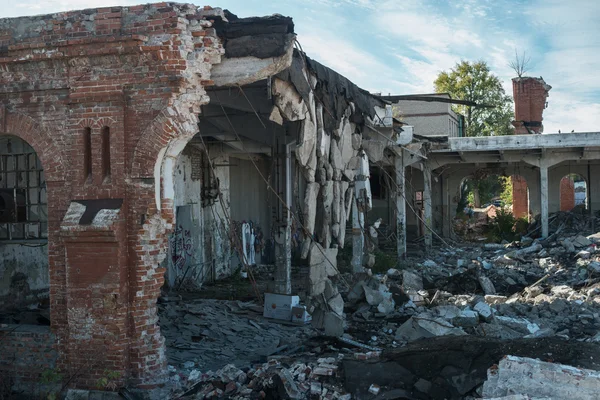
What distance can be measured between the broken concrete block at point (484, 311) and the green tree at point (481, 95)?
3495cm

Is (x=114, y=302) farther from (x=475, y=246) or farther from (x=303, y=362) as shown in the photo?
(x=475, y=246)

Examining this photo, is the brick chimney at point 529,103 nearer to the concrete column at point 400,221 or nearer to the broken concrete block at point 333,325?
the concrete column at point 400,221

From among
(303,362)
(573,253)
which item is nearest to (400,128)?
(573,253)

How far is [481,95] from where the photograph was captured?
149 ft

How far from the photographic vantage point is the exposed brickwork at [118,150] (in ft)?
27.3

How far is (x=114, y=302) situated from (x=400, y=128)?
38.3ft

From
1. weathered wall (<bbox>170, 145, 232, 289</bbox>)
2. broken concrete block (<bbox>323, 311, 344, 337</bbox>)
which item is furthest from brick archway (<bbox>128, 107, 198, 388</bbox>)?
weathered wall (<bbox>170, 145, 232, 289</bbox>)

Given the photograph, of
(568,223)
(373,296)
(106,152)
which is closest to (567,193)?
(568,223)

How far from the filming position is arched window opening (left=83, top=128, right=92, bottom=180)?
28.4ft

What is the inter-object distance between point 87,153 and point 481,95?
134 feet

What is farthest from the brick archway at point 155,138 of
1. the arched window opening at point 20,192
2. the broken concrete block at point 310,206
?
the broken concrete block at point 310,206

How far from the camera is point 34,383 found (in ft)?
29.1

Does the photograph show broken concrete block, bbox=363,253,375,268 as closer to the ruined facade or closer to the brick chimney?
the ruined facade

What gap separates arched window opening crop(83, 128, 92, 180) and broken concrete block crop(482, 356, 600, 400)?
5917 mm
